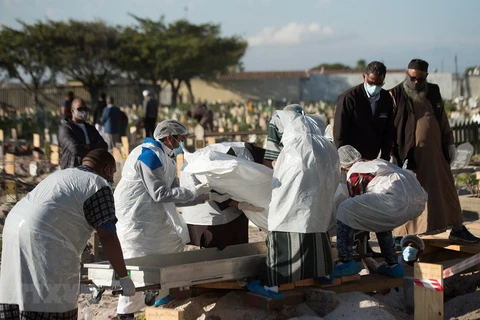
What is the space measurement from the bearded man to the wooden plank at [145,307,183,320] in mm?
3074

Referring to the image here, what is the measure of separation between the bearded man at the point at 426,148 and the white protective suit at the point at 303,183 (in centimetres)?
189

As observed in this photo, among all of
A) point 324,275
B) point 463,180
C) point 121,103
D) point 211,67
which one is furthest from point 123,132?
point 211,67

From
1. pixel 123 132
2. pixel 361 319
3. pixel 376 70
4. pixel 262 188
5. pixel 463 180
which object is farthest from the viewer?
pixel 123 132

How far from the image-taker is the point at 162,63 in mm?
50844

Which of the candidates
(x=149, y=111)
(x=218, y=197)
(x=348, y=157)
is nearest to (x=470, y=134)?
(x=149, y=111)

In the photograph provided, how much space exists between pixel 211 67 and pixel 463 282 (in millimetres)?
47418

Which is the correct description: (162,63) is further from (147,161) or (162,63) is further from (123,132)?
(147,161)

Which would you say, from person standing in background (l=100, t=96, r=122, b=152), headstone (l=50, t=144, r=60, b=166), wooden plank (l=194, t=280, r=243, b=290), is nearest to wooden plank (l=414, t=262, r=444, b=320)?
wooden plank (l=194, t=280, r=243, b=290)

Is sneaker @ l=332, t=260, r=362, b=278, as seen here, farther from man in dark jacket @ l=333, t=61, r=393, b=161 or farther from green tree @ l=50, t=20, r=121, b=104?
green tree @ l=50, t=20, r=121, b=104

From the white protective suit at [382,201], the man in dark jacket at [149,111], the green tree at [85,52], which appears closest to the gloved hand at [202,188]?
the white protective suit at [382,201]

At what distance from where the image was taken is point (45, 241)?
4285 millimetres

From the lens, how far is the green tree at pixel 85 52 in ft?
156

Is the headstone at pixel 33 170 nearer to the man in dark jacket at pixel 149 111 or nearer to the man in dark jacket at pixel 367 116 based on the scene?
the man in dark jacket at pixel 149 111

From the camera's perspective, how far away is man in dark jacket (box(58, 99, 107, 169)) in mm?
8148
